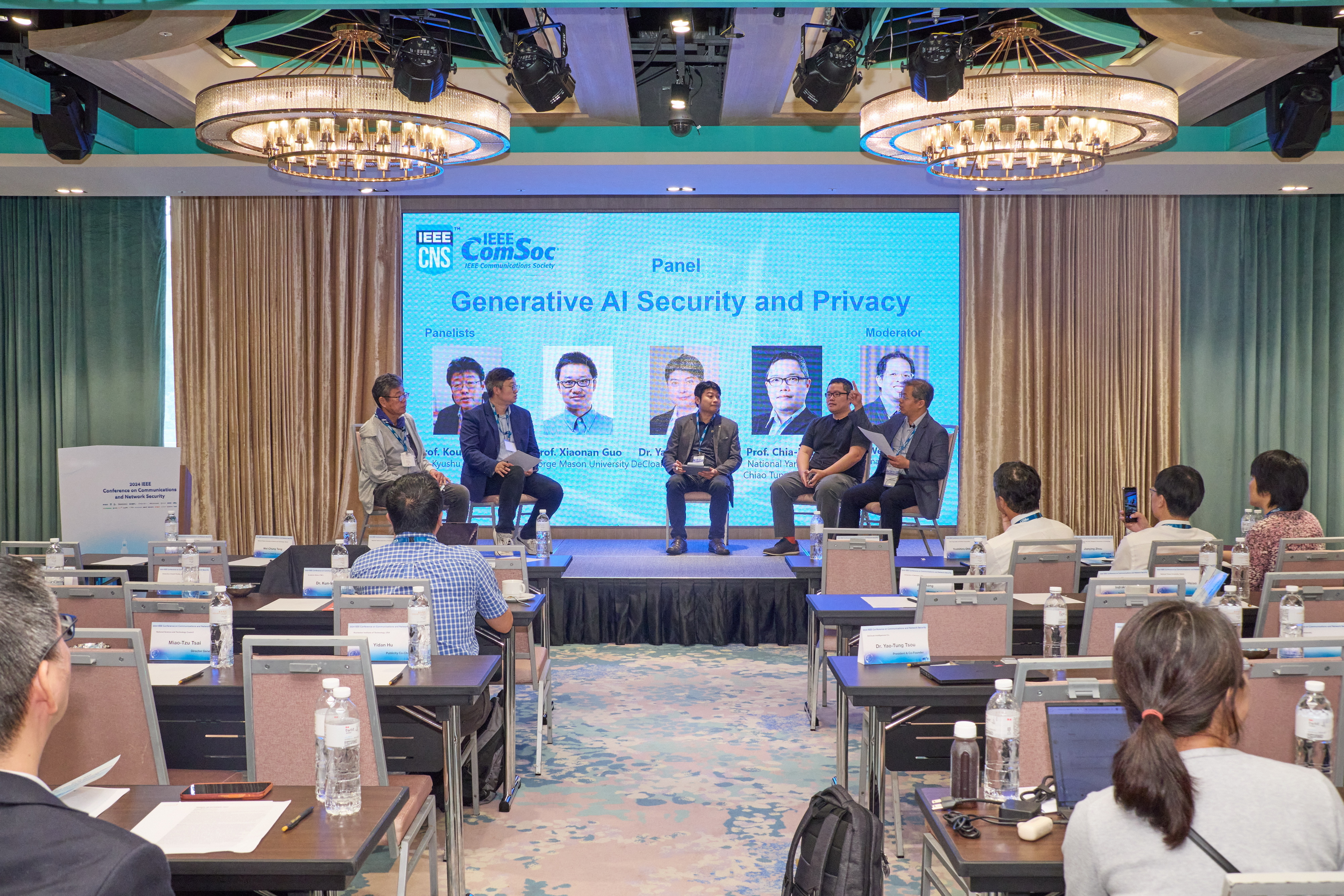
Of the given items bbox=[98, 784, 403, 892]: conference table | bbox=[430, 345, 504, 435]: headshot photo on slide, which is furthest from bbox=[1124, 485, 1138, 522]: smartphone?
bbox=[98, 784, 403, 892]: conference table

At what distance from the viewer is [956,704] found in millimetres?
3051

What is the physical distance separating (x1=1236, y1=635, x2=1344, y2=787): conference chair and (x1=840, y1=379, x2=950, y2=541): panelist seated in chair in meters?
4.47

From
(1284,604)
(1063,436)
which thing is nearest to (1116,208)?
(1063,436)

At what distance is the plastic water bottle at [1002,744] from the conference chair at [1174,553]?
8.38ft

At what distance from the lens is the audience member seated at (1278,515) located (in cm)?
489

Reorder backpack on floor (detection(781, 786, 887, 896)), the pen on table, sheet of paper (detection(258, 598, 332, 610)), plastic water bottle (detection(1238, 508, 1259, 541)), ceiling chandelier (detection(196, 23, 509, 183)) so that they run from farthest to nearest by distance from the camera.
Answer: plastic water bottle (detection(1238, 508, 1259, 541))
ceiling chandelier (detection(196, 23, 509, 183))
sheet of paper (detection(258, 598, 332, 610))
backpack on floor (detection(781, 786, 887, 896))
the pen on table

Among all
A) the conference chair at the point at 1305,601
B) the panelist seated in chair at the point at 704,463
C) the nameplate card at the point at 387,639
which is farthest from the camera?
the panelist seated in chair at the point at 704,463

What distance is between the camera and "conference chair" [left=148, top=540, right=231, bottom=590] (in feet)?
15.4

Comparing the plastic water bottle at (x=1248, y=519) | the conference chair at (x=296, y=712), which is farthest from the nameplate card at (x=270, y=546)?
the plastic water bottle at (x=1248, y=519)

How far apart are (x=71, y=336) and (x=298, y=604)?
6.42 m

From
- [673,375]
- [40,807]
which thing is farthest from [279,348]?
[40,807]

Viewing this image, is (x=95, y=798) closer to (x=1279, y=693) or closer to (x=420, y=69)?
(x=1279, y=693)

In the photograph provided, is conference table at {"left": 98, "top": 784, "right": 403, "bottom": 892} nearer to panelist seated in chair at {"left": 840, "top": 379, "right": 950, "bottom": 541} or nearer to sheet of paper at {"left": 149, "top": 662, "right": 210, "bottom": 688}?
sheet of paper at {"left": 149, "top": 662, "right": 210, "bottom": 688}

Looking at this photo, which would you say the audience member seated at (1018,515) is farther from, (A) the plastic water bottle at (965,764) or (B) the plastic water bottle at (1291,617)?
(A) the plastic water bottle at (965,764)
